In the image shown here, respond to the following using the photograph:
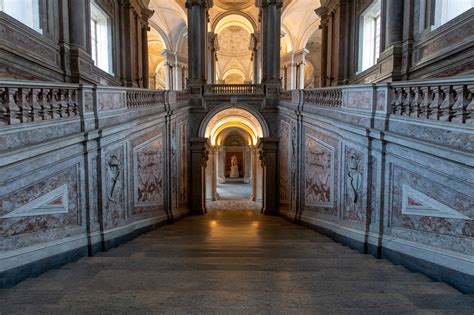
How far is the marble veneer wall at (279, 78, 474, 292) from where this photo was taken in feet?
11.0

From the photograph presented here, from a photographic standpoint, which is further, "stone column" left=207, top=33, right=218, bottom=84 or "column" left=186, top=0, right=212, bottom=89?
"stone column" left=207, top=33, right=218, bottom=84

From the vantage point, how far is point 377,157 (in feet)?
15.8

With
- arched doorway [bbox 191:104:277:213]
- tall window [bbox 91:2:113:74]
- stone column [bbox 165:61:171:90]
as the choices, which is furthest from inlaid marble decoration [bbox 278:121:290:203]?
stone column [bbox 165:61:171:90]

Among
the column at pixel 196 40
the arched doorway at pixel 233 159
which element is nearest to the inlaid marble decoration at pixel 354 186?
the arched doorway at pixel 233 159

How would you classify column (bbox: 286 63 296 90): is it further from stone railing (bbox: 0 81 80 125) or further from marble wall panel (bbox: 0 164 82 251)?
marble wall panel (bbox: 0 164 82 251)

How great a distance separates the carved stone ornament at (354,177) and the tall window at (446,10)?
17.2 ft

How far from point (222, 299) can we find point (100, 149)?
3.70 meters

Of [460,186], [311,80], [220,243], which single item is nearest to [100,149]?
[220,243]

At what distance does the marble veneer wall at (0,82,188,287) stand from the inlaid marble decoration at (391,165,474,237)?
16.7 ft

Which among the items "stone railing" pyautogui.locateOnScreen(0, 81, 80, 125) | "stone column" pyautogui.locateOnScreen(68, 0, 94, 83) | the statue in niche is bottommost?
the statue in niche

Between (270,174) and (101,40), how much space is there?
9.31 metres

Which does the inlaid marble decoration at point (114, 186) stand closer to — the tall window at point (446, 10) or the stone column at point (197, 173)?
the stone column at point (197, 173)

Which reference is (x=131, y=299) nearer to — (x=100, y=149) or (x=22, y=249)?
(x=22, y=249)

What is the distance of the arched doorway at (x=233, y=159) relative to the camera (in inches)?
457
